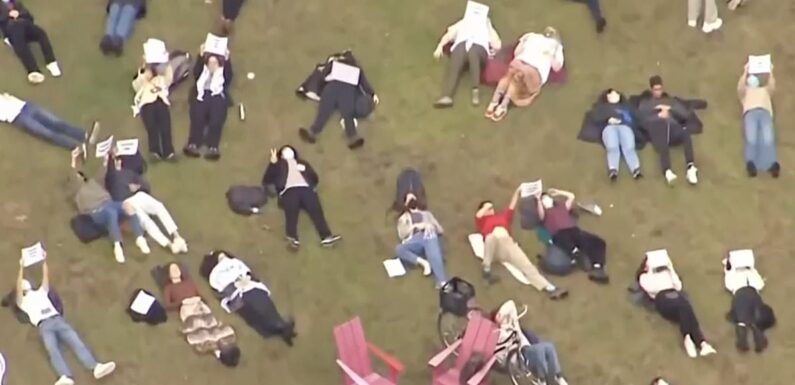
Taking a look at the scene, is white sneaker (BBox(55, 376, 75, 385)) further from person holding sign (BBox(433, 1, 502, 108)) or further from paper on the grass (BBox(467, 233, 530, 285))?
person holding sign (BBox(433, 1, 502, 108))

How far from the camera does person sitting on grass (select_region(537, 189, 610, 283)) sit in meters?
8.42

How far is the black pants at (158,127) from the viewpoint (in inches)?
352

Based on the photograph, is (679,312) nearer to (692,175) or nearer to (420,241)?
(692,175)

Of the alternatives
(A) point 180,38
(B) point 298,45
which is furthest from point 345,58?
(A) point 180,38

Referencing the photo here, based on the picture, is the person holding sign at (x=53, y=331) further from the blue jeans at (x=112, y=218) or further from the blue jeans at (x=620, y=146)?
the blue jeans at (x=620, y=146)

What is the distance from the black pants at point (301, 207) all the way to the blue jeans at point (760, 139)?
266 cm

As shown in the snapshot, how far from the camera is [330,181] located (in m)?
8.93

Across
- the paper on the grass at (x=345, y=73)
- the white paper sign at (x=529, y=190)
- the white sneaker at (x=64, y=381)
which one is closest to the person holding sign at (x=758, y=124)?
the white paper sign at (x=529, y=190)

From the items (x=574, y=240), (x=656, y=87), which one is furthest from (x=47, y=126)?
(x=656, y=87)

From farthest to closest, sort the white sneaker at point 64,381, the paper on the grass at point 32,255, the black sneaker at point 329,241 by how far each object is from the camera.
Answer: the black sneaker at point 329,241 < the paper on the grass at point 32,255 < the white sneaker at point 64,381

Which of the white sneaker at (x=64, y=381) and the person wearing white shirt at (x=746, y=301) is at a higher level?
the person wearing white shirt at (x=746, y=301)

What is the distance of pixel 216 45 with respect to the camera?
928cm

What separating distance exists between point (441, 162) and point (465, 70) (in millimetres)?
760

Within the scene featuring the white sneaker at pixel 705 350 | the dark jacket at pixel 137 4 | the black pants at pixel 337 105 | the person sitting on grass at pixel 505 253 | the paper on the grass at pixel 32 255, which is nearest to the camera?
the white sneaker at pixel 705 350
